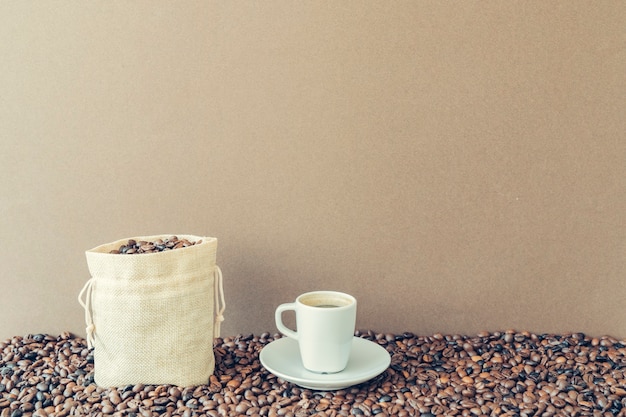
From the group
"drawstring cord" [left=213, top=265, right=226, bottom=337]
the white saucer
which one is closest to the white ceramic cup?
the white saucer

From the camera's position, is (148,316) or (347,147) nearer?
(148,316)

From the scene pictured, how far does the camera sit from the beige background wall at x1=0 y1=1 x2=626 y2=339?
4.21 ft

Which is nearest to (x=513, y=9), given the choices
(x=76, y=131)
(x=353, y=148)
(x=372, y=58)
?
(x=372, y=58)

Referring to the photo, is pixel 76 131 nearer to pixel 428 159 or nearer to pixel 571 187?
pixel 428 159

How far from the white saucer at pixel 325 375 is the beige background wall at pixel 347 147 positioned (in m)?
0.12

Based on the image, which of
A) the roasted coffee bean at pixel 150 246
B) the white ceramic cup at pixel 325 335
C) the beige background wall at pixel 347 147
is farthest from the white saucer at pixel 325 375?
the roasted coffee bean at pixel 150 246

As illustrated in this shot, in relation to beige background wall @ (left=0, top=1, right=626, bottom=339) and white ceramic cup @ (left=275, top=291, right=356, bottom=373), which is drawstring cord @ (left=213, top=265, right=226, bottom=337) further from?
white ceramic cup @ (left=275, top=291, right=356, bottom=373)

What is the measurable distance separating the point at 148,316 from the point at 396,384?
1.74 feet

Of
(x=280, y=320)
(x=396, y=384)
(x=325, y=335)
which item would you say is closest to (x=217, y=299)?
(x=280, y=320)

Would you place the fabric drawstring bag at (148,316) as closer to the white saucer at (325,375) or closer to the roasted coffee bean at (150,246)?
the roasted coffee bean at (150,246)

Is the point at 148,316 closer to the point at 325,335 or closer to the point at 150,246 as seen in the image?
the point at 150,246

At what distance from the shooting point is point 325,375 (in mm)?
1141

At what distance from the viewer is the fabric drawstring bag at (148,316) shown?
1112 millimetres

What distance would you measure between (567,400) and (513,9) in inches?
33.3
